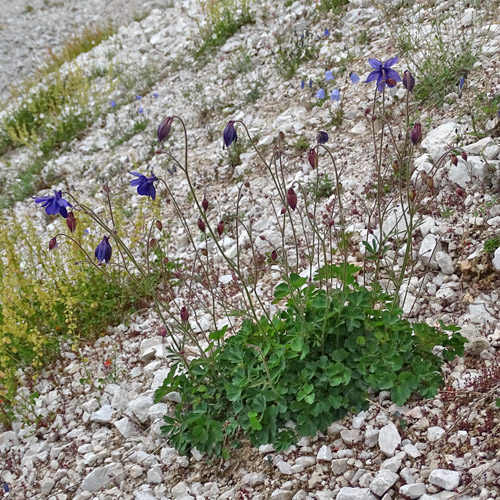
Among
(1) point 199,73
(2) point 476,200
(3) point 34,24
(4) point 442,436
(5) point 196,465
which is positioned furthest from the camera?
(3) point 34,24

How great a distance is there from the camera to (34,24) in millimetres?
15617

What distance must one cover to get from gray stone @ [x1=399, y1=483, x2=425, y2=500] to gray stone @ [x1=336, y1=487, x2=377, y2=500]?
0.14m

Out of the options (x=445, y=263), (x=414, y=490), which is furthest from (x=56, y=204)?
(x=445, y=263)

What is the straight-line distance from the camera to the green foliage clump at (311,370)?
2561 mm

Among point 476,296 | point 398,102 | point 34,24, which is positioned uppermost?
point 34,24

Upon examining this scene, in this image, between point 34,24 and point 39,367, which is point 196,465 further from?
point 34,24

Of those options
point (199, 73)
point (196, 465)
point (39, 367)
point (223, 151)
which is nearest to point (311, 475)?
point (196, 465)

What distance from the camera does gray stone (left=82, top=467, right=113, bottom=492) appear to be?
114 inches

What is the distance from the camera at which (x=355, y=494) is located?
88.4 inches

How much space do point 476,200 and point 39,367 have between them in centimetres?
330

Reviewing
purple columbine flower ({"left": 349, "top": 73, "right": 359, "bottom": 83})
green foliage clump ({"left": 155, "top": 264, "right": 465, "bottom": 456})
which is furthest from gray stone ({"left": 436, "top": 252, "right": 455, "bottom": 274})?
purple columbine flower ({"left": 349, "top": 73, "right": 359, "bottom": 83})

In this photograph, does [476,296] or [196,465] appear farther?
[476,296]

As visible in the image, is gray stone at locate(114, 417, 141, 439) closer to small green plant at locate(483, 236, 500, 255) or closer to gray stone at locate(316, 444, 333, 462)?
gray stone at locate(316, 444, 333, 462)

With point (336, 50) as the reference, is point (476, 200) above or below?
below
